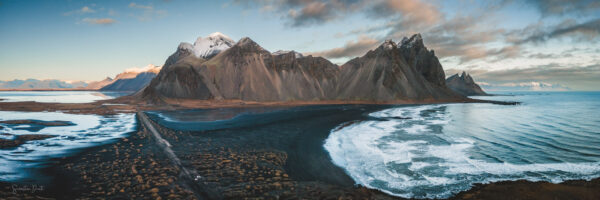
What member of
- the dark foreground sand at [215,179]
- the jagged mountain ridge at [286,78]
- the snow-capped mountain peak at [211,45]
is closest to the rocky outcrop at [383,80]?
the jagged mountain ridge at [286,78]

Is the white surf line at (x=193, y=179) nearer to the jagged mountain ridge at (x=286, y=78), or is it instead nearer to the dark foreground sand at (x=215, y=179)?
the dark foreground sand at (x=215, y=179)

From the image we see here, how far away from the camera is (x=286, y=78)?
100 metres

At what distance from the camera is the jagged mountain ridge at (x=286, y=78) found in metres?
88.7

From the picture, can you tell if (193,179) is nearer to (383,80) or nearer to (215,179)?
(215,179)

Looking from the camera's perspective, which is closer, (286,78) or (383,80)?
(383,80)

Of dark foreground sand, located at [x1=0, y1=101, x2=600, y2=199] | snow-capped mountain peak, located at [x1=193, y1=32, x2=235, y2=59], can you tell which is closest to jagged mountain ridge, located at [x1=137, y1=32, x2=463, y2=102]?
snow-capped mountain peak, located at [x1=193, y1=32, x2=235, y2=59]

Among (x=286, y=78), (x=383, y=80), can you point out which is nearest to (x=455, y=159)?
(x=383, y=80)

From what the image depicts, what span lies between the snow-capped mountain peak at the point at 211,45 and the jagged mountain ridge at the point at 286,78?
744 cm

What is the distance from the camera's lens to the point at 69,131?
25406 mm

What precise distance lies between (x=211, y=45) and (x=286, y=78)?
1972 inches

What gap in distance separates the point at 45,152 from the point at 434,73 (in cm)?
13917

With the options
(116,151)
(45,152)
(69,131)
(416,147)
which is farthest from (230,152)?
(69,131)

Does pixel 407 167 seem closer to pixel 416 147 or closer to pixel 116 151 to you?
pixel 416 147

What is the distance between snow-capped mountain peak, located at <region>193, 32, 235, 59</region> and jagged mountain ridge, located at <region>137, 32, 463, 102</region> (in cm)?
744
